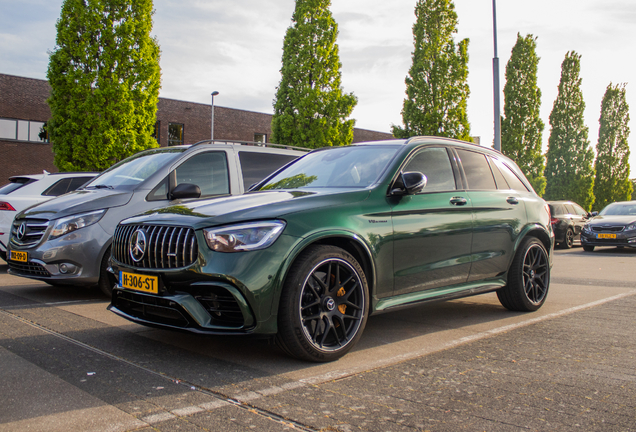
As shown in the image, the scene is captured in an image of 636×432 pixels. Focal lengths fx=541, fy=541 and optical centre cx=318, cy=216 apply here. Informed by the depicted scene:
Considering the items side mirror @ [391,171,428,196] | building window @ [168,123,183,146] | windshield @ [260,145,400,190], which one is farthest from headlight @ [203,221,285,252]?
Result: building window @ [168,123,183,146]

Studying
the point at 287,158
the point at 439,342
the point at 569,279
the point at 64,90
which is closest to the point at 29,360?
the point at 439,342

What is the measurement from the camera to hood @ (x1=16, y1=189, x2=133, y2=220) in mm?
6262

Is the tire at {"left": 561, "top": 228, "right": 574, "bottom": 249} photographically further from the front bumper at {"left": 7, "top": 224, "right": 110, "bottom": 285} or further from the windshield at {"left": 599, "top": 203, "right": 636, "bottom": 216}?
the front bumper at {"left": 7, "top": 224, "right": 110, "bottom": 285}

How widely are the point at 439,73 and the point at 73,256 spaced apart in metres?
21.9

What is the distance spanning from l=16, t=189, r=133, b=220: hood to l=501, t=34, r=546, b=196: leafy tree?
27645 millimetres

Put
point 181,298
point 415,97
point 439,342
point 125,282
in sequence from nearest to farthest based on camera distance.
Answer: point 181,298 → point 125,282 → point 439,342 → point 415,97

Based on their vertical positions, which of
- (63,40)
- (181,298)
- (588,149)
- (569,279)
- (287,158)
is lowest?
(569,279)

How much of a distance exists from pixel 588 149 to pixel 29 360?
1440 inches

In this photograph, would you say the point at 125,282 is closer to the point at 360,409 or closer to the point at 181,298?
the point at 181,298

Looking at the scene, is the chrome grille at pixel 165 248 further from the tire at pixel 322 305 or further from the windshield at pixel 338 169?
the windshield at pixel 338 169

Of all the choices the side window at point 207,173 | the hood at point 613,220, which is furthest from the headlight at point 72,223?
the hood at point 613,220

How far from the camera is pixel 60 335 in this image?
4.45m

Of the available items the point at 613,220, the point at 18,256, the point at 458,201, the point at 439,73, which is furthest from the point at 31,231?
the point at 439,73

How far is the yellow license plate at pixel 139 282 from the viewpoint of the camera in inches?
145
